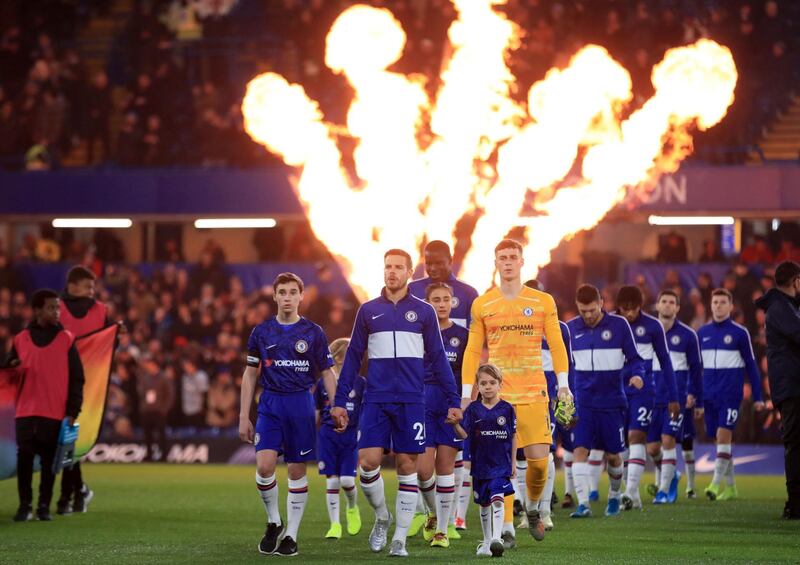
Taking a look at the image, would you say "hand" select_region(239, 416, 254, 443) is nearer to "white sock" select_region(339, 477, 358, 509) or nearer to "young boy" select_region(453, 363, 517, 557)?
"young boy" select_region(453, 363, 517, 557)

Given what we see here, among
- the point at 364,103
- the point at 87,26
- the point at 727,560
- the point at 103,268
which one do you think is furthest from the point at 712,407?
the point at 87,26

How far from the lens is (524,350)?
496 inches

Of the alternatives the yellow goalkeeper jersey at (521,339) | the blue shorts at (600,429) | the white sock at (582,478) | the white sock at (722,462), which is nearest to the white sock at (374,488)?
the yellow goalkeeper jersey at (521,339)

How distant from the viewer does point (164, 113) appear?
32.1 m

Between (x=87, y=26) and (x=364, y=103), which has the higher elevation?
(x=87, y=26)

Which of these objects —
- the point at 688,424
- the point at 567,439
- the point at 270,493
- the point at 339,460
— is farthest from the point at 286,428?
the point at 688,424

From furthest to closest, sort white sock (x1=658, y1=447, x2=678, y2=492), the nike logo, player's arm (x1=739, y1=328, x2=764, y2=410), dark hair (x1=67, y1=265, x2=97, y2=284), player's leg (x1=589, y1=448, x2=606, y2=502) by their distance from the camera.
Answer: the nike logo, player's arm (x1=739, y1=328, x2=764, y2=410), white sock (x1=658, y1=447, x2=678, y2=492), dark hair (x1=67, y1=265, x2=97, y2=284), player's leg (x1=589, y1=448, x2=606, y2=502)

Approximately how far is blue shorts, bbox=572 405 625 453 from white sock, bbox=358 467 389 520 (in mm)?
3790

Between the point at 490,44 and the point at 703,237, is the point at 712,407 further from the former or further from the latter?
the point at 703,237

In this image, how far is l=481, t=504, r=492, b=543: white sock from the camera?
11711mm

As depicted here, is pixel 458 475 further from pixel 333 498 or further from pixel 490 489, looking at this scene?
pixel 490 489

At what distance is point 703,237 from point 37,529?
67.0 ft

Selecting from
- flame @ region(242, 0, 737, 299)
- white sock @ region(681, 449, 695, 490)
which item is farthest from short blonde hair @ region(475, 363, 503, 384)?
flame @ region(242, 0, 737, 299)

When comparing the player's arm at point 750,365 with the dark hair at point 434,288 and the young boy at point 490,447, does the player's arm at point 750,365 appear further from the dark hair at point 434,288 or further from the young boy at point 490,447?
the young boy at point 490,447
